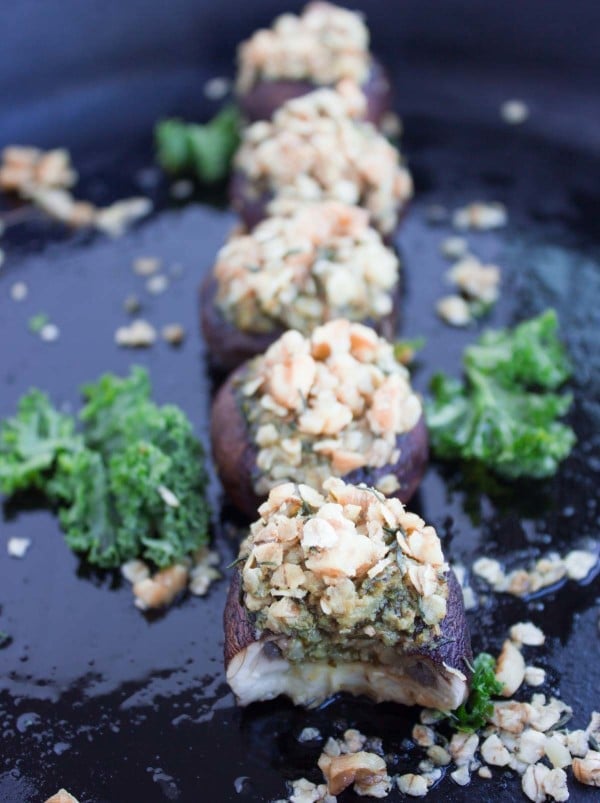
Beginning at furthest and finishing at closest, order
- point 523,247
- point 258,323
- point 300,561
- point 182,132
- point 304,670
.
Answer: point 182,132 → point 523,247 → point 258,323 → point 304,670 → point 300,561

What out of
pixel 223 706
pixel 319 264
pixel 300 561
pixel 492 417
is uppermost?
pixel 319 264

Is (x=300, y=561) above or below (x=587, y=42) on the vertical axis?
below

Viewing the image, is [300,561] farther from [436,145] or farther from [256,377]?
[436,145]

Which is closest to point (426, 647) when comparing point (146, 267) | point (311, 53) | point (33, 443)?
point (33, 443)

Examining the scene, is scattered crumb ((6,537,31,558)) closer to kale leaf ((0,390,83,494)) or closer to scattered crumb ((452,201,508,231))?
kale leaf ((0,390,83,494))

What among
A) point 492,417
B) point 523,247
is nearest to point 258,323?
point 492,417

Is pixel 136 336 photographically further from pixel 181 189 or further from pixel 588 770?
pixel 588 770

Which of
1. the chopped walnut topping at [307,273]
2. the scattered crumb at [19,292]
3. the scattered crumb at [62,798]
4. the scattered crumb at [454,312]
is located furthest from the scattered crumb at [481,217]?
the scattered crumb at [62,798]

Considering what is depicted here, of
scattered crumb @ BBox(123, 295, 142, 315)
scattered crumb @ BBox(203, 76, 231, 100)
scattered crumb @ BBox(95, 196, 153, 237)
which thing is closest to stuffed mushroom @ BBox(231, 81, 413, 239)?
scattered crumb @ BBox(123, 295, 142, 315)
